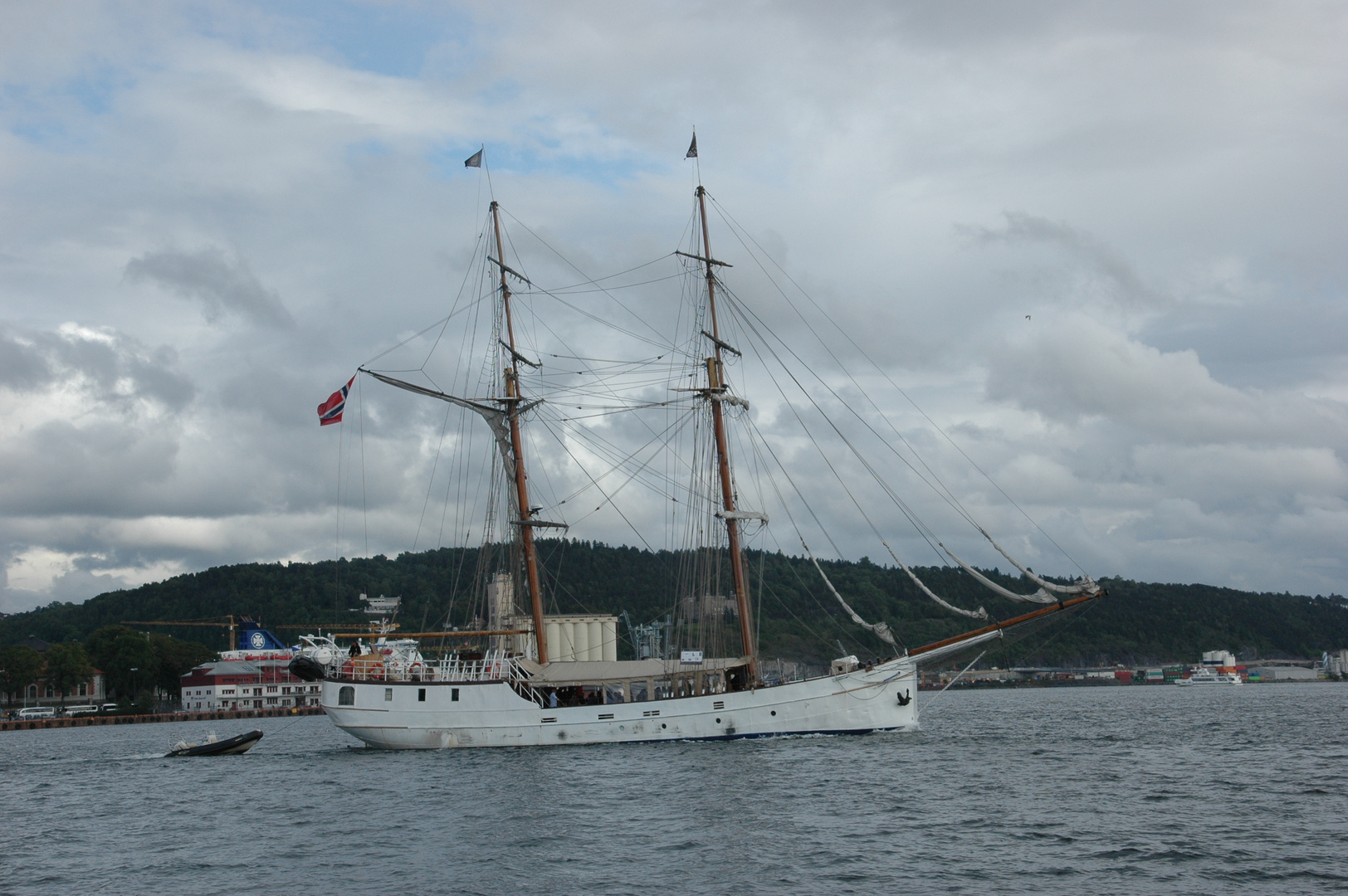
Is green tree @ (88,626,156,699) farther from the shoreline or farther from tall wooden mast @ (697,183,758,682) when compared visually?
tall wooden mast @ (697,183,758,682)

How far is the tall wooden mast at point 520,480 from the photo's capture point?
63594 mm

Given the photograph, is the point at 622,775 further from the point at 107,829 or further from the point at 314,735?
the point at 314,735

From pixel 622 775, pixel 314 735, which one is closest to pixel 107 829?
pixel 622 775

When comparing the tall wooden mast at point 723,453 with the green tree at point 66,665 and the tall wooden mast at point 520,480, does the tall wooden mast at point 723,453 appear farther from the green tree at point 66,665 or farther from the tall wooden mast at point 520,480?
the green tree at point 66,665

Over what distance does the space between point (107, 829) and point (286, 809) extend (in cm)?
604

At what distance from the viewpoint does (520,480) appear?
6712 cm

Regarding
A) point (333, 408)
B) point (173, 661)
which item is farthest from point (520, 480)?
point (173, 661)

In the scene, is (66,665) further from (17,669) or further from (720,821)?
(720,821)

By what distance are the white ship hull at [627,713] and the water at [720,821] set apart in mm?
1163

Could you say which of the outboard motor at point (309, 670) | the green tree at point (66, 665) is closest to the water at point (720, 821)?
the outboard motor at point (309, 670)

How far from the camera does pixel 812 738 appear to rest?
191 ft

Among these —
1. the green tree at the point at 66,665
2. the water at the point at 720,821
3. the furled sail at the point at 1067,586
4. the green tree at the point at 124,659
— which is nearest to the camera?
the water at the point at 720,821

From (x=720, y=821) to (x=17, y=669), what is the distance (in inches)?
5539

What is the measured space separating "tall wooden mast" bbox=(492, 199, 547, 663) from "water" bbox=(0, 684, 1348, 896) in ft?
27.9
